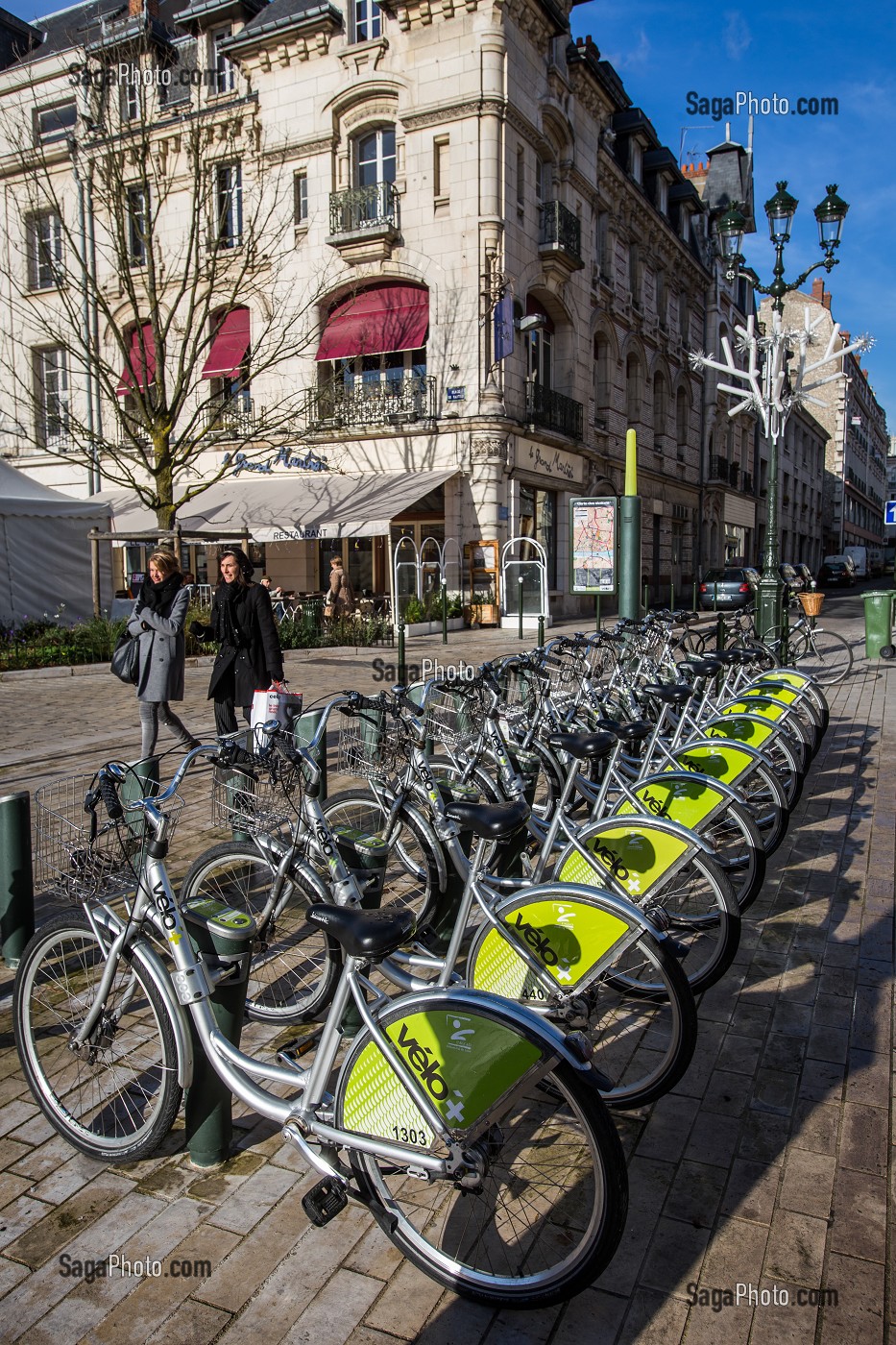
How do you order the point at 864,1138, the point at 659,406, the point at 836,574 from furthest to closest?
1. the point at 836,574
2. the point at 659,406
3. the point at 864,1138

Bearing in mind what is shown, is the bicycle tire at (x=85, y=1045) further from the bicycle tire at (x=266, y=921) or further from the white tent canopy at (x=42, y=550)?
the white tent canopy at (x=42, y=550)

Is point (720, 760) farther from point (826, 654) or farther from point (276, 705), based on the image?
point (826, 654)

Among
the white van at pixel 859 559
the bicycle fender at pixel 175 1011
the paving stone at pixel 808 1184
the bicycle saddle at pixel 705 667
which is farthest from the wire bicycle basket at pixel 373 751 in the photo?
the white van at pixel 859 559

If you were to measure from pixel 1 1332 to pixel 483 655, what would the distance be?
13.1m

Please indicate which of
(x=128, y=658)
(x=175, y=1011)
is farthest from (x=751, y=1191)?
(x=128, y=658)

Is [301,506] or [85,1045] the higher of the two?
[301,506]

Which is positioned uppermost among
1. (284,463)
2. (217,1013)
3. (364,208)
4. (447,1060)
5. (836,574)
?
(364,208)

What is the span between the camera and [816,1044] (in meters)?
3.34

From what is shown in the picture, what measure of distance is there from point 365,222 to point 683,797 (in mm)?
21864

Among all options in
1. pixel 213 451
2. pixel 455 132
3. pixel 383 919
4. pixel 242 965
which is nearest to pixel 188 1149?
pixel 242 965

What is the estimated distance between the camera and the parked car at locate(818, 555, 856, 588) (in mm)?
48094

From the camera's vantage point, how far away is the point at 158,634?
671cm

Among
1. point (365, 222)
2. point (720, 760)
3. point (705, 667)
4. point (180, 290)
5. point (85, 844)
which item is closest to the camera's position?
point (85, 844)

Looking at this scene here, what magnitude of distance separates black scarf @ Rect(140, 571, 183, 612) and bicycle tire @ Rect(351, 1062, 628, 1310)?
482cm
